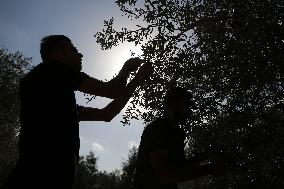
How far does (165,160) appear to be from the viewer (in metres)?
4.05

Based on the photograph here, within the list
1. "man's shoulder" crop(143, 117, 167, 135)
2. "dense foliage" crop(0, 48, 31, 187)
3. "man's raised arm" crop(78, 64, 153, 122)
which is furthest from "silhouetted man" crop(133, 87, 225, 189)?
"dense foliage" crop(0, 48, 31, 187)

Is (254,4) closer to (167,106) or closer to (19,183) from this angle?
(167,106)

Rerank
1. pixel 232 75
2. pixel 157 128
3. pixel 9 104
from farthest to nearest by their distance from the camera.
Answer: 1. pixel 9 104
2. pixel 232 75
3. pixel 157 128

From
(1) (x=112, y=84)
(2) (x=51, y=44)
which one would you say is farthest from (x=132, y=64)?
(2) (x=51, y=44)

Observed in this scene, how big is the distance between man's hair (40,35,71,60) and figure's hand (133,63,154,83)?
850mm

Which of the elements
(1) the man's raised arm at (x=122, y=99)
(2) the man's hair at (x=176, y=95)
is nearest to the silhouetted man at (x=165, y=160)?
(2) the man's hair at (x=176, y=95)

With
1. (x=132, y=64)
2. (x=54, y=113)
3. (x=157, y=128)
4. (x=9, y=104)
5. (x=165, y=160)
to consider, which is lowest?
(x=165, y=160)

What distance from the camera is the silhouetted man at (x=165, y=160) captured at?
158 inches

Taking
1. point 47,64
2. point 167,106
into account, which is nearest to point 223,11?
point 167,106

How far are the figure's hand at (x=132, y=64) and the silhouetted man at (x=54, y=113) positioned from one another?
2 centimetres

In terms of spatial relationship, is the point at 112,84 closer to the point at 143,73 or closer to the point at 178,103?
the point at 143,73

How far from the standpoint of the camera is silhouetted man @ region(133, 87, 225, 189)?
13.2 feet

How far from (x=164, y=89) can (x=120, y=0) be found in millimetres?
4604

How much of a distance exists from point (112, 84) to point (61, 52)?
673mm
